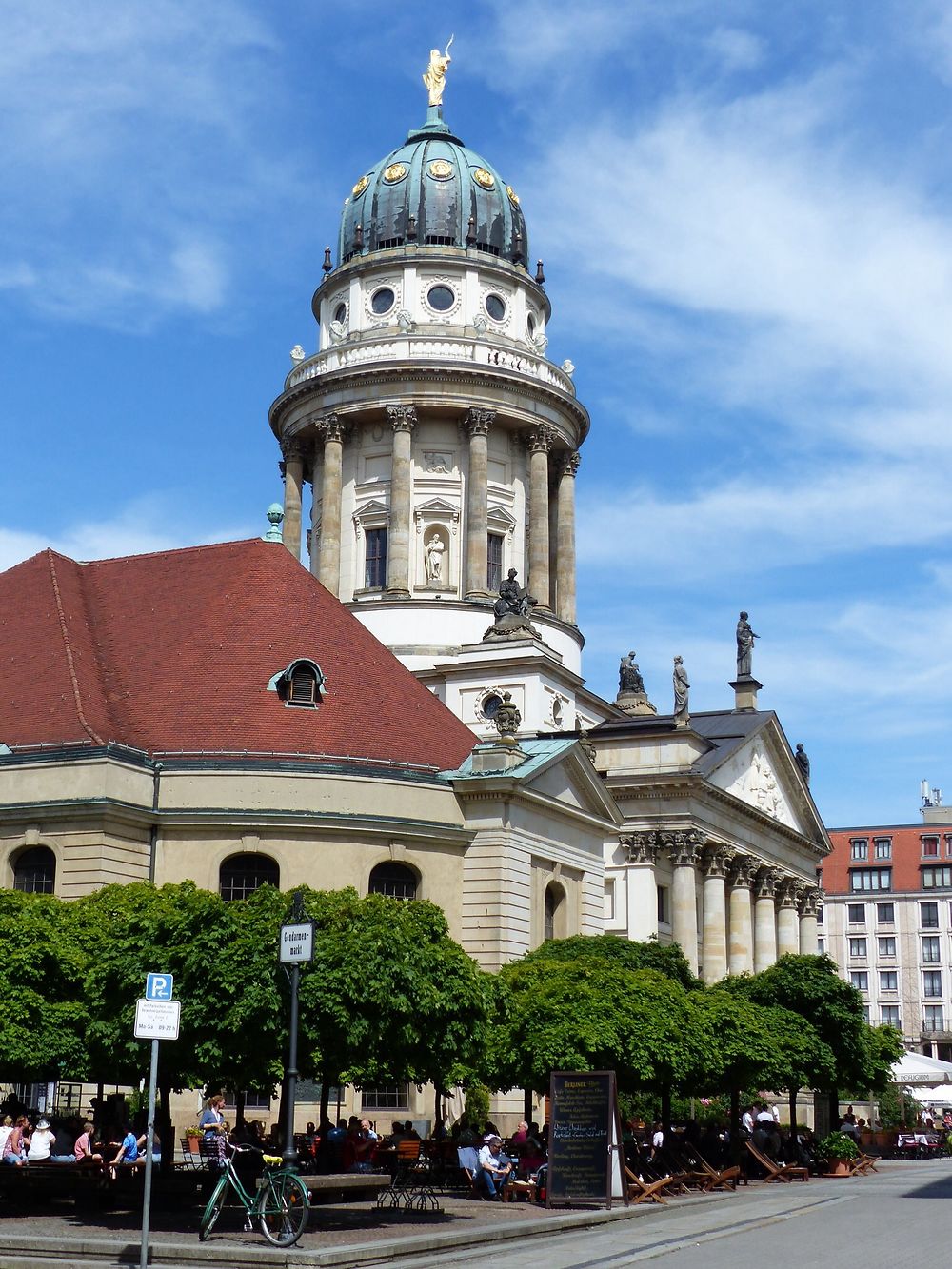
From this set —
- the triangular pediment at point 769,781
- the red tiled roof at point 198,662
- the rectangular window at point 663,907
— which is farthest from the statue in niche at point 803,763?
the red tiled roof at point 198,662

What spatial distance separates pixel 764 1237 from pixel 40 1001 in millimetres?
12315

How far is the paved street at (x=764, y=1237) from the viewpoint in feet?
68.2

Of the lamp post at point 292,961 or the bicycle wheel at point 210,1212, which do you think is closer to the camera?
the bicycle wheel at point 210,1212

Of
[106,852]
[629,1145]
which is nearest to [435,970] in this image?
[629,1145]

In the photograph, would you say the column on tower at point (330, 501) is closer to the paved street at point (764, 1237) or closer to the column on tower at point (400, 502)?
the column on tower at point (400, 502)

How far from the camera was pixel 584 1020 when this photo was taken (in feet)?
109

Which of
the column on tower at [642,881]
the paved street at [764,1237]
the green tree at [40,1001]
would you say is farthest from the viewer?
the column on tower at [642,881]

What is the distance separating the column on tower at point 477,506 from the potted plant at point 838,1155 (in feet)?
96.5

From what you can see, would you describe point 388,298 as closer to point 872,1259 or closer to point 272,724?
point 272,724

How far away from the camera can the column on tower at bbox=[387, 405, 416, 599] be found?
68.9 metres

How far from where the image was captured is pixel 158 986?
791 inches

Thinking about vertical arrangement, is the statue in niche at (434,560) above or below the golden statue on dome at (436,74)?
below

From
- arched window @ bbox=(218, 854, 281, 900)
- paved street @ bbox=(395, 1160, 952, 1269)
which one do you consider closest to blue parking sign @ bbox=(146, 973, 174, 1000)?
paved street @ bbox=(395, 1160, 952, 1269)

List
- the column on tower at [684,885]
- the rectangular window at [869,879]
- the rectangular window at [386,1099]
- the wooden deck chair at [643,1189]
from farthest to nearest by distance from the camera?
1. the rectangular window at [869,879]
2. the column on tower at [684,885]
3. the rectangular window at [386,1099]
4. the wooden deck chair at [643,1189]
